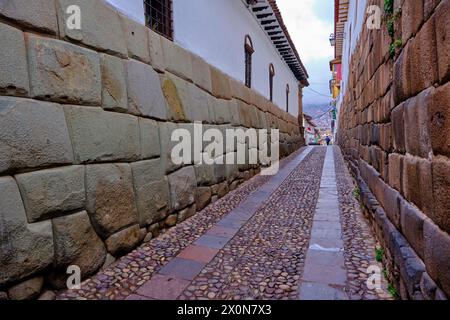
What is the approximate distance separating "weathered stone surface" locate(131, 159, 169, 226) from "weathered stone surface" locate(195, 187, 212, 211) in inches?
33.6

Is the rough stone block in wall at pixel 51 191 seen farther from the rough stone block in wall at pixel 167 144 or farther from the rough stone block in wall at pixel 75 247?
the rough stone block in wall at pixel 167 144

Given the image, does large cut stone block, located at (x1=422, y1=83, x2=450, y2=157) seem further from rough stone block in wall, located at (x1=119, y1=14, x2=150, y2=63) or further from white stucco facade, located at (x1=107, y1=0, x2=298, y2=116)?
white stucco facade, located at (x1=107, y1=0, x2=298, y2=116)

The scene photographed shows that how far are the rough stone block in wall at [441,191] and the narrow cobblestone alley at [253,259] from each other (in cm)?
85

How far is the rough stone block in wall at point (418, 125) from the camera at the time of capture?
5.23 ft

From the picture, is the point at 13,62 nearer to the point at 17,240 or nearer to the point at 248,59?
the point at 17,240

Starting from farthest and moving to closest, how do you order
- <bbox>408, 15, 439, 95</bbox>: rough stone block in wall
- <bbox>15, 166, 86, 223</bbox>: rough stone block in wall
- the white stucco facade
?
1. the white stucco facade
2. <bbox>15, 166, 86, 223</bbox>: rough stone block in wall
3. <bbox>408, 15, 439, 95</bbox>: rough stone block in wall

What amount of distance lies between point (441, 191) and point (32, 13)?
2.53 metres

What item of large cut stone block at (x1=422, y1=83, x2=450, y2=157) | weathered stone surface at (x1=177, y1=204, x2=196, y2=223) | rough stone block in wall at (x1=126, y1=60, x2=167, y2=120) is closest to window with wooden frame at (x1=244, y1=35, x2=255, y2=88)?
weathered stone surface at (x1=177, y1=204, x2=196, y2=223)

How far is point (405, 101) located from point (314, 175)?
16.9 feet

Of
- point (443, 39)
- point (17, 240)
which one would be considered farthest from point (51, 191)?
point (443, 39)

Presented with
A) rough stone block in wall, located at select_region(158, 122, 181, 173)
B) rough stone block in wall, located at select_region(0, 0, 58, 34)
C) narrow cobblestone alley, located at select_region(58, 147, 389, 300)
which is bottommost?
narrow cobblestone alley, located at select_region(58, 147, 389, 300)

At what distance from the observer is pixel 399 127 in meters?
2.20

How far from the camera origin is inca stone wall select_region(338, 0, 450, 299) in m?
1.36

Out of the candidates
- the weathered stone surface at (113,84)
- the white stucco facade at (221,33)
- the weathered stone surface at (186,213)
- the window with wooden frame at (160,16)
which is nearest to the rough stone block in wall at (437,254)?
the weathered stone surface at (113,84)
